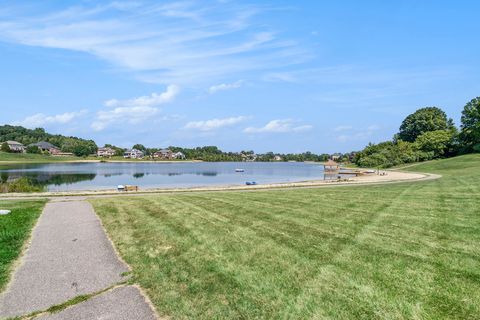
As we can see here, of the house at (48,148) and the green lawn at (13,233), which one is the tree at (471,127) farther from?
the house at (48,148)

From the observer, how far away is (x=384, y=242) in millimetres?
9445

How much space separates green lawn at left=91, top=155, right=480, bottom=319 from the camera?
609 centimetres

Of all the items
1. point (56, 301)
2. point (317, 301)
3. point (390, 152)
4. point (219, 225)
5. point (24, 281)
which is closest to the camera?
point (317, 301)

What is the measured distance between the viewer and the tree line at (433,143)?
93.5 meters

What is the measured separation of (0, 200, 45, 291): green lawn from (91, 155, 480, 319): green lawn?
2.67 metres

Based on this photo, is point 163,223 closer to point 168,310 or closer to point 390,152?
point 168,310

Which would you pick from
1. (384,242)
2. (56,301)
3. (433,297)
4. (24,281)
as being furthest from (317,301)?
(24,281)

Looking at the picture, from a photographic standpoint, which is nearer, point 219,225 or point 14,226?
point 219,225

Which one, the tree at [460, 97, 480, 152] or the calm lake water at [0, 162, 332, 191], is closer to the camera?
the calm lake water at [0, 162, 332, 191]

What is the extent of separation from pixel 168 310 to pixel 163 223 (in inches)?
283

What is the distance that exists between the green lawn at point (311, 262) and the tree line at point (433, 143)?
88276 mm

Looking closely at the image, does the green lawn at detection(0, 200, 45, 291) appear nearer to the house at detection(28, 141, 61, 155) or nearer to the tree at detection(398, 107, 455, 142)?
the tree at detection(398, 107, 455, 142)

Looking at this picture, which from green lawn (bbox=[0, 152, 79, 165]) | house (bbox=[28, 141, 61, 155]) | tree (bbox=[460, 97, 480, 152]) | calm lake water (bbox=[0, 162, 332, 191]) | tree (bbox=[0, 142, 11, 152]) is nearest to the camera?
calm lake water (bbox=[0, 162, 332, 191])

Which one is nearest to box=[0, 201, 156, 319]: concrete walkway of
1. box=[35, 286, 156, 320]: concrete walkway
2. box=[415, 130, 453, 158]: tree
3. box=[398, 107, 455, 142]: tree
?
box=[35, 286, 156, 320]: concrete walkway
